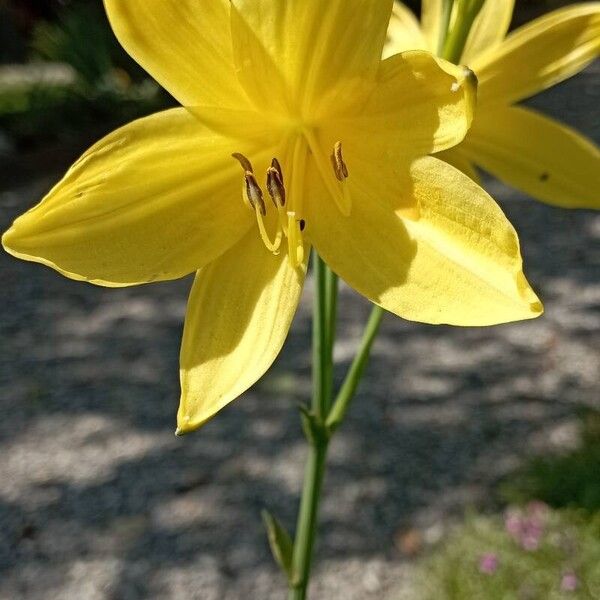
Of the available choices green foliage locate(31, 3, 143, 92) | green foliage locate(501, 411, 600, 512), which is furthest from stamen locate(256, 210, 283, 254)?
green foliage locate(31, 3, 143, 92)

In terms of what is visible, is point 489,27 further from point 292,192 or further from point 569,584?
point 569,584

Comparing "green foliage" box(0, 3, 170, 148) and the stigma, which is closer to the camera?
the stigma

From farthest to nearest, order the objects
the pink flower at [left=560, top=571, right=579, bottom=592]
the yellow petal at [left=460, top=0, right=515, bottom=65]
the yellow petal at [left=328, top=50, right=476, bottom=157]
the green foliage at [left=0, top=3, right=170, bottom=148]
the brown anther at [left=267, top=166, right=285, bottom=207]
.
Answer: the green foliage at [left=0, top=3, right=170, bottom=148] → the pink flower at [left=560, top=571, right=579, bottom=592] → the yellow petal at [left=460, top=0, right=515, bottom=65] → the brown anther at [left=267, top=166, right=285, bottom=207] → the yellow petal at [left=328, top=50, right=476, bottom=157]

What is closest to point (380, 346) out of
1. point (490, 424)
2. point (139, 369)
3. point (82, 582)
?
point (490, 424)

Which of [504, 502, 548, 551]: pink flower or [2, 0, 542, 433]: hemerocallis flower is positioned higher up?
[2, 0, 542, 433]: hemerocallis flower

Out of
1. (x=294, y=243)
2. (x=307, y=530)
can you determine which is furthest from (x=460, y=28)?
(x=307, y=530)

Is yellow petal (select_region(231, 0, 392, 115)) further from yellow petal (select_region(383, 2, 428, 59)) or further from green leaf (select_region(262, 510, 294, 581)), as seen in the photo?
green leaf (select_region(262, 510, 294, 581))
